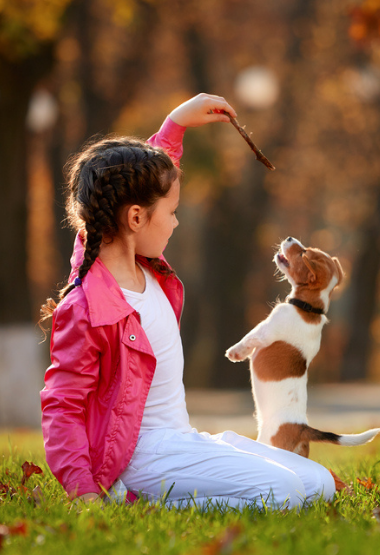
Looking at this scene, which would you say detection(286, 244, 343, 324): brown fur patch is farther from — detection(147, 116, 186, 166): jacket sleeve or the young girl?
detection(147, 116, 186, 166): jacket sleeve

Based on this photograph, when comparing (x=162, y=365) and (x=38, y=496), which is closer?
(x=38, y=496)

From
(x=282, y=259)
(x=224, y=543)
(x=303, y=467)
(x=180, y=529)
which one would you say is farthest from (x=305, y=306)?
(x=224, y=543)

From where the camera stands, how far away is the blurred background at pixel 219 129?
12.8m

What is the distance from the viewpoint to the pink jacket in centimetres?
340

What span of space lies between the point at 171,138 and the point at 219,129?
47.1 ft

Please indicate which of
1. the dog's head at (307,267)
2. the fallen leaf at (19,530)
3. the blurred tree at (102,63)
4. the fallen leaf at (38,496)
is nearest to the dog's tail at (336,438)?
the dog's head at (307,267)

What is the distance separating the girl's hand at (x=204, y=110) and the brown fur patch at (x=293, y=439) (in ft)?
5.45

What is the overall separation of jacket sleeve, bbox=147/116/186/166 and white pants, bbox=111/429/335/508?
1615 mm

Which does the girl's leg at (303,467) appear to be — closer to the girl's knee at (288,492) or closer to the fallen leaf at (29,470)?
the girl's knee at (288,492)

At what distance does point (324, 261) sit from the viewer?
416cm

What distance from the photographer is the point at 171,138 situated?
4.34m

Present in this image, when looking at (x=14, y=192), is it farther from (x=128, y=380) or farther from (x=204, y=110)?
(x=128, y=380)

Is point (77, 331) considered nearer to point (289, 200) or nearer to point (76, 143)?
point (76, 143)

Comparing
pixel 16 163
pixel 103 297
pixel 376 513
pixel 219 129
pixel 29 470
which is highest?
pixel 219 129
